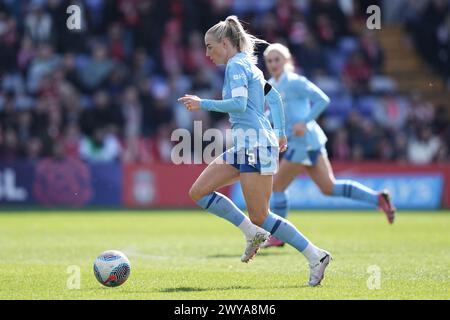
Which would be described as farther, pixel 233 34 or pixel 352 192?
pixel 352 192

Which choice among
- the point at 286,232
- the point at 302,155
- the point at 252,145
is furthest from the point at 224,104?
the point at 302,155

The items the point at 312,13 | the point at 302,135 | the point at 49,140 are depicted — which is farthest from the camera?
the point at 312,13

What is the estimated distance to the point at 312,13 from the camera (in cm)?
2489

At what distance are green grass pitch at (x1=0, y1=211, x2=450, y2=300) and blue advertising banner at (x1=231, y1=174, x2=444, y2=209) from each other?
7.82 ft

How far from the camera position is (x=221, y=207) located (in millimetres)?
9062

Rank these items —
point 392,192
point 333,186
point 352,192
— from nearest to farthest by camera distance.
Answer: point 333,186
point 352,192
point 392,192

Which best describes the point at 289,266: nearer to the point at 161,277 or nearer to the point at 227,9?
the point at 161,277

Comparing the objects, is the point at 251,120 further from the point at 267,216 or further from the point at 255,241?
the point at 255,241

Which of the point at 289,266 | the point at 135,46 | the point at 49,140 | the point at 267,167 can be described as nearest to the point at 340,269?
the point at 289,266

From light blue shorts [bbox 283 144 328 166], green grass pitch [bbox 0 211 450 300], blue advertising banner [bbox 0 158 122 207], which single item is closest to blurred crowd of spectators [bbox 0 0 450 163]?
blue advertising banner [bbox 0 158 122 207]

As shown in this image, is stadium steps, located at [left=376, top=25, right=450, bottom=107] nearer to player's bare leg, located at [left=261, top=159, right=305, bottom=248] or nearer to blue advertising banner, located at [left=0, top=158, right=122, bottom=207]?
blue advertising banner, located at [left=0, top=158, right=122, bottom=207]

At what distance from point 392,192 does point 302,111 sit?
8941 mm

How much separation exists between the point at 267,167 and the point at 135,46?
15895mm

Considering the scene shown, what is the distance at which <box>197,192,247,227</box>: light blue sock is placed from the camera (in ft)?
29.6
